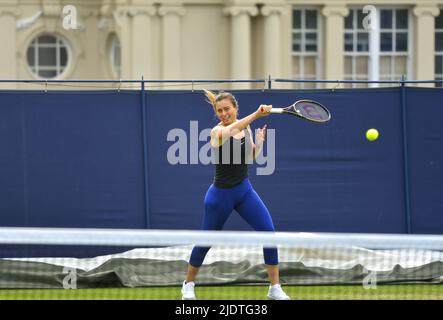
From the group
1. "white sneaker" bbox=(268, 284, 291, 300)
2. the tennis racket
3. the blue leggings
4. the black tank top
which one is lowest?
"white sneaker" bbox=(268, 284, 291, 300)

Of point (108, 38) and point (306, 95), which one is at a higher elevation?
point (108, 38)

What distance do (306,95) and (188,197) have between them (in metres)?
1.67

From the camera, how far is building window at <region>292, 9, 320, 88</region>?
2397 centimetres

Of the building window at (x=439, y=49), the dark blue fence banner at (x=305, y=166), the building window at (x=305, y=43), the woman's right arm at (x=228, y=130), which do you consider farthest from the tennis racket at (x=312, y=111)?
the building window at (x=439, y=49)

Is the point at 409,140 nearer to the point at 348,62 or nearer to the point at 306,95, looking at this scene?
the point at 306,95

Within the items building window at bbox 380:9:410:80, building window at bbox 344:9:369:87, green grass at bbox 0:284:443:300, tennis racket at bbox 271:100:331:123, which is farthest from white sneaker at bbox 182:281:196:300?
building window at bbox 380:9:410:80

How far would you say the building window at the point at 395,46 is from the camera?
79.2 ft

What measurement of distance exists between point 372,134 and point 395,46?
12222 mm

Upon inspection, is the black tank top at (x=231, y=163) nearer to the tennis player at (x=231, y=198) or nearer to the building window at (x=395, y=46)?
the tennis player at (x=231, y=198)

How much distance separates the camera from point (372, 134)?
12.4 meters

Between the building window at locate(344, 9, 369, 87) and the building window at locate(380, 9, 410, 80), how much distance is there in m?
0.35

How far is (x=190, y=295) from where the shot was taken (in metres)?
9.05

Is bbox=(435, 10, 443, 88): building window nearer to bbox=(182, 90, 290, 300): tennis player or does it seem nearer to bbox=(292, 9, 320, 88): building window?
bbox=(292, 9, 320, 88): building window

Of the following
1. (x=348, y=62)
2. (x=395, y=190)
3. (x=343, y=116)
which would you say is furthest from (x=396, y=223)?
(x=348, y=62)
